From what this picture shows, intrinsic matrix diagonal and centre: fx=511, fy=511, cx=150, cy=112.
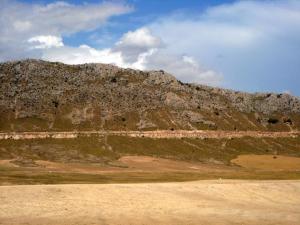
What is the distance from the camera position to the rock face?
445ft

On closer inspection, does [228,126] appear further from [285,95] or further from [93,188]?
[93,188]

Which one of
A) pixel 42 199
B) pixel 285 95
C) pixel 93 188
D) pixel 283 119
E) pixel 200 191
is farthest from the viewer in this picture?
pixel 285 95

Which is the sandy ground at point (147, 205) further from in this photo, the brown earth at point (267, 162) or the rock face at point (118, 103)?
the rock face at point (118, 103)

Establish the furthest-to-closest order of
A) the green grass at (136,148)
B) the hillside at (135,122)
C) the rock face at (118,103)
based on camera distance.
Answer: the rock face at (118,103), the hillside at (135,122), the green grass at (136,148)

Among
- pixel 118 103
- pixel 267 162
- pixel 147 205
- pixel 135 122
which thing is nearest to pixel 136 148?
pixel 135 122

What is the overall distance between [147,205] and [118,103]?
110 meters

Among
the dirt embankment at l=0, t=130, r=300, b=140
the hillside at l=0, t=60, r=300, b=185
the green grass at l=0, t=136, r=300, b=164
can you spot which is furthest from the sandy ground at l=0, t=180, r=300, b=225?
the dirt embankment at l=0, t=130, r=300, b=140

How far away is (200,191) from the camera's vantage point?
152 feet

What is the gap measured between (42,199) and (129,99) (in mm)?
113532

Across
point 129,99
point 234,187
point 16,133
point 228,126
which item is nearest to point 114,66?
point 129,99

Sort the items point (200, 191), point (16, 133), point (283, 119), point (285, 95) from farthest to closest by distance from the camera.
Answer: point (285, 95), point (283, 119), point (16, 133), point (200, 191)

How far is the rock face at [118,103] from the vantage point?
5340 inches

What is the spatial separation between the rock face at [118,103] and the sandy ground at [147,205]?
8678cm

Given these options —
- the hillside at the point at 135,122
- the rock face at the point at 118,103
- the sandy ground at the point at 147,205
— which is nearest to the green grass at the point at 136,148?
the hillside at the point at 135,122
